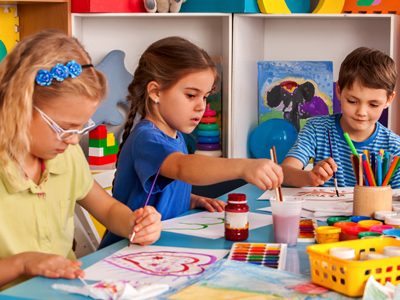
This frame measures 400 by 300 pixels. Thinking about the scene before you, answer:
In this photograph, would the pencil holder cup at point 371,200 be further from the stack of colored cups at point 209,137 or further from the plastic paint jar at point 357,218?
the stack of colored cups at point 209,137

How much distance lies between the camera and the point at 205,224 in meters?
1.18

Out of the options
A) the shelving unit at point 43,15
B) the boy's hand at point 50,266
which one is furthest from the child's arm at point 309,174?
the shelving unit at point 43,15

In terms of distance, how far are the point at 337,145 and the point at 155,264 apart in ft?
3.67

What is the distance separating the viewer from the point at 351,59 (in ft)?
5.75

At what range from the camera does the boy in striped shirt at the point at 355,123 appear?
168 centimetres

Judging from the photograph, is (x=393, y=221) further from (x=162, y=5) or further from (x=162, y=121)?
(x=162, y=5)

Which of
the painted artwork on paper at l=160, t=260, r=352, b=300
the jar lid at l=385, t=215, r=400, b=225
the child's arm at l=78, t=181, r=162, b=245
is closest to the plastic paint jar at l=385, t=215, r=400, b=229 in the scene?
the jar lid at l=385, t=215, r=400, b=225

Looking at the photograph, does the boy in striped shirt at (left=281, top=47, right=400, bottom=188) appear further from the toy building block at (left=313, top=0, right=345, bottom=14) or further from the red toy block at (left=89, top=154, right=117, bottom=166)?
the red toy block at (left=89, top=154, right=117, bottom=166)

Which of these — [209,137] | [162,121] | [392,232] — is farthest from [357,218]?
[209,137]

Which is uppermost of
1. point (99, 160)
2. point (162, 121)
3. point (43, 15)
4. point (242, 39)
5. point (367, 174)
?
point (43, 15)

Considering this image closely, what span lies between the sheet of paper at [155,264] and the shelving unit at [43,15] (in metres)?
1.68

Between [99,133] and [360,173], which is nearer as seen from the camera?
[360,173]

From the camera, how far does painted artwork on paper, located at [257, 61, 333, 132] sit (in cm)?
271

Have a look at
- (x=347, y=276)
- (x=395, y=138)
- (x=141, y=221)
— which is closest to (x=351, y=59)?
(x=395, y=138)
